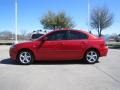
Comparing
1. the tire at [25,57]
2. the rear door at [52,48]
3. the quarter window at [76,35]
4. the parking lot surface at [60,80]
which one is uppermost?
the quarter window at [76,35]

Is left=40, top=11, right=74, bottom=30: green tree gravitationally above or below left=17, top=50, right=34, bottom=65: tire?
above

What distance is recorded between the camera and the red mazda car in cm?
1302

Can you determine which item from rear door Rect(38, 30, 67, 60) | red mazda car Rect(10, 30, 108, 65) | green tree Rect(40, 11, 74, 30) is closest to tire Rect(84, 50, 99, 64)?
red mazda car Rect(10, 30, 108, 65)

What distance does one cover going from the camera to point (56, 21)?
5309 centimetres

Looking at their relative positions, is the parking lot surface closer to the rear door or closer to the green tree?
the rear door

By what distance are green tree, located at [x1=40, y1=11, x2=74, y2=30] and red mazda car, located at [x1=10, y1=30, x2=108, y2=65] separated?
38968 millimetres

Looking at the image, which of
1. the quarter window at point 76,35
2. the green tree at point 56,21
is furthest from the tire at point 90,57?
the green tree at point 56,21

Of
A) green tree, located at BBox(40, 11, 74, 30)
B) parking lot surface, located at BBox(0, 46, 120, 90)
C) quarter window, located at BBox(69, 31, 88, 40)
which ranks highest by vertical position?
green tree, located at BBox(40, 11, 74, 30)

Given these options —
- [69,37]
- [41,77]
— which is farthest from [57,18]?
[41,77]

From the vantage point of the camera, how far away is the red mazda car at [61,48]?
13.0 metres

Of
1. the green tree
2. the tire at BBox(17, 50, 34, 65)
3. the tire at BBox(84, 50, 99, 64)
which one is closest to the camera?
the tire at BBox(17, 50, 34, 65)

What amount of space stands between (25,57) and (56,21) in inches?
1590

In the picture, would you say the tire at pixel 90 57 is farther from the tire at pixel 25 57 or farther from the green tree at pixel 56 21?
the green tree at pixel 56 21

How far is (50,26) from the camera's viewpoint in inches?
2077
